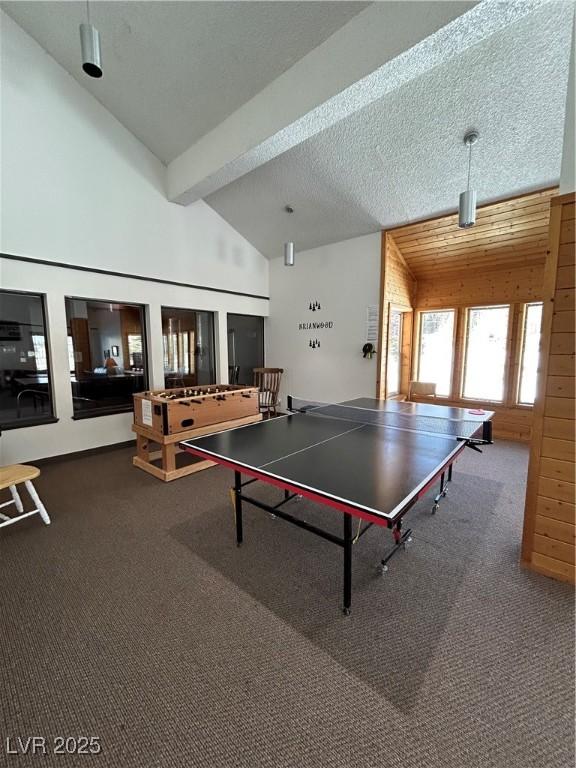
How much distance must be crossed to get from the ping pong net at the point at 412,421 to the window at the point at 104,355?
2802 millimetres

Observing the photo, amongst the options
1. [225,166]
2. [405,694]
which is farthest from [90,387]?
[405,694]

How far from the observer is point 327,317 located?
229 inches

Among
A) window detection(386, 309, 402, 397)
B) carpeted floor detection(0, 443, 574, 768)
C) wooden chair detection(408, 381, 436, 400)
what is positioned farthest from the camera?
wooden chair detection(408, 381, 436, 400)

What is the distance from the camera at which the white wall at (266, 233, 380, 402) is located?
531 cm

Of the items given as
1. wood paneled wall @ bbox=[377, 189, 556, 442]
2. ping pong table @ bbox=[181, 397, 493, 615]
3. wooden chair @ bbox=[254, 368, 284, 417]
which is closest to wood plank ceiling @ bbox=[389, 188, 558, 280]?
wood paneled wall @ bbox=[377, 189, 556, 442]

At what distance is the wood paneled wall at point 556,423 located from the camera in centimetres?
191

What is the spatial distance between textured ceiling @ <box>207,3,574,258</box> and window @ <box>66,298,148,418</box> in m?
2.55

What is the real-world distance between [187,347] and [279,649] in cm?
472

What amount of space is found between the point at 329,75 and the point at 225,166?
1573 millimetres

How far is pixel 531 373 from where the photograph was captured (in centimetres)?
503

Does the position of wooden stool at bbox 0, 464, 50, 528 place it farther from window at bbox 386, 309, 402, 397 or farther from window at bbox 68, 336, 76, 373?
window at bbox 386, 309, 402, 397

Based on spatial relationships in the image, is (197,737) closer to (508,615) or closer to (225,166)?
(508,615)

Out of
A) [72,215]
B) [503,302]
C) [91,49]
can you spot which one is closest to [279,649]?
[91,49]

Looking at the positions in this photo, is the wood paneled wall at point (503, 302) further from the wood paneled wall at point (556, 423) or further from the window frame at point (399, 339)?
the wood paneled wall at point (556, 423)
